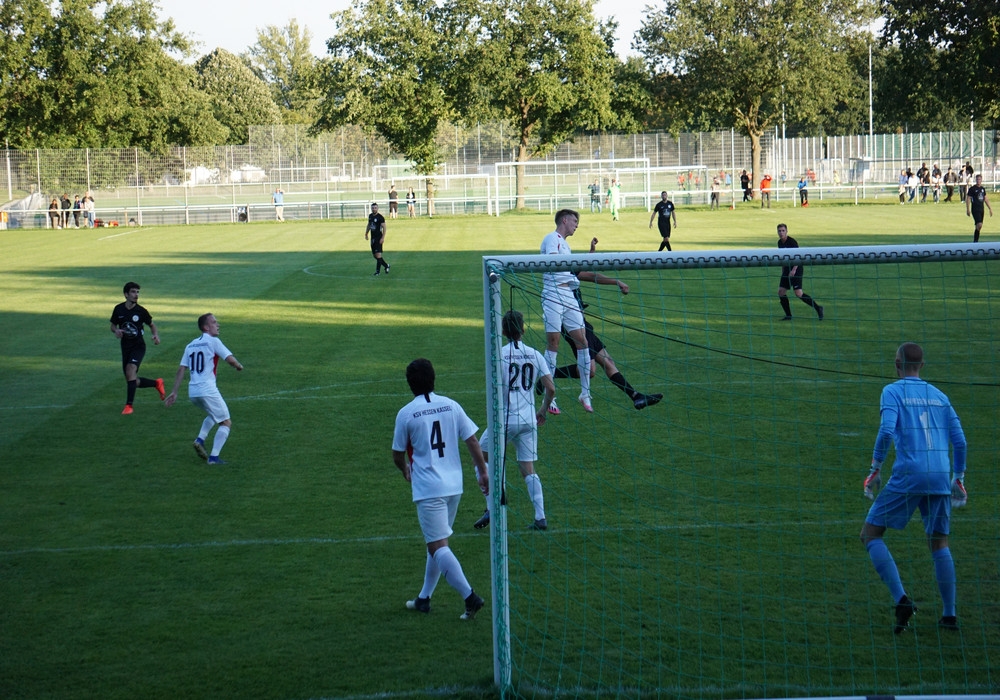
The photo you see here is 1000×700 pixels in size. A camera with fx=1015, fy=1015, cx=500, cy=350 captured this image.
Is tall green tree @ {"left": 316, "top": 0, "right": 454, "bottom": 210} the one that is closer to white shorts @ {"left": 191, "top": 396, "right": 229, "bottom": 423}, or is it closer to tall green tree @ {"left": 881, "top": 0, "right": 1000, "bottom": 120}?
tall green tree @ {"left": 881, "top": 0, "right": 1000, "bottom": 120}

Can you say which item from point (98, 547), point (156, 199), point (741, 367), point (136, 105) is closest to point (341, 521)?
point (98, 547)

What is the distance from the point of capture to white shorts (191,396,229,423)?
1029cm

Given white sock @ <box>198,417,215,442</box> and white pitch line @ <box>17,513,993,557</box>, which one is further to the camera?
white sock @ <box>198,417,215,442</box>

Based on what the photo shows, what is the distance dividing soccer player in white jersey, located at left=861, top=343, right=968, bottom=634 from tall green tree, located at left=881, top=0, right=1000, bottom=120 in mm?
48099

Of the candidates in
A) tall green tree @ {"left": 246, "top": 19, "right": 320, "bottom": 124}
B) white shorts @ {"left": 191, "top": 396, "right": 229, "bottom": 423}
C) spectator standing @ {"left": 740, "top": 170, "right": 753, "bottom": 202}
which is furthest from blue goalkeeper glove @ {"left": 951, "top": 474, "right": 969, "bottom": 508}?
tall green tree @ {"left": 246, "top": 19, "right": 320, "bottom": 124}

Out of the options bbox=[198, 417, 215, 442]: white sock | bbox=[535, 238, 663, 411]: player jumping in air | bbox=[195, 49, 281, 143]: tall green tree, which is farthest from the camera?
bbox=[195, 49, 281, 143]: tall green tree

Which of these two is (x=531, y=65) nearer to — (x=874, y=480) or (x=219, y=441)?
(x=219, y=441)

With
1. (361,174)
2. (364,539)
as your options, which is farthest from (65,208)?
(364,539)

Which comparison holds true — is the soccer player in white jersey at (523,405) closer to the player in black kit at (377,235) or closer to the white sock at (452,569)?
the white sock at (452,569)

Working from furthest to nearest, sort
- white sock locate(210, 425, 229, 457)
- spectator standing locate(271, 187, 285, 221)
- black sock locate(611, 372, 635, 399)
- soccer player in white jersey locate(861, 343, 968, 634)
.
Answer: spectator standing locate(271, 187, 285, 221) < black sock locate(611, 372, 635, 399) < white sock locate(210, 425, 229, 457) < soccer player in white jersey locate(861, 343, 968, 634)

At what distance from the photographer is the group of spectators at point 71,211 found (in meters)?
50.6

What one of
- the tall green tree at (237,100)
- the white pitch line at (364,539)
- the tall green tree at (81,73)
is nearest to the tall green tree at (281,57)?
the tall green tree at (237,100)

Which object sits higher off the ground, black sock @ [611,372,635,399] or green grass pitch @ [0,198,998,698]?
black sock @ [611,372,635,399]

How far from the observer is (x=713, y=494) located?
8.84 meters
